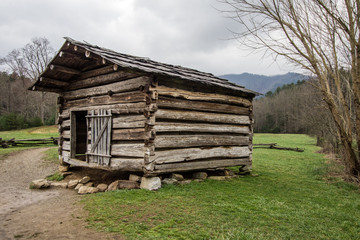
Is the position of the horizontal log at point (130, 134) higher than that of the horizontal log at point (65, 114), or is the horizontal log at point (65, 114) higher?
the horizontal log at point (65, 114)

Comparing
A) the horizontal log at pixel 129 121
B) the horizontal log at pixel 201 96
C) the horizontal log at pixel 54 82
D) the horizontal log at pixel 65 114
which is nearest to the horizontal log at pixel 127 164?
the horizontal log at pixel 129 121

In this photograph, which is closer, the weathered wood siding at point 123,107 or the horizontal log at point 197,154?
the weathered wood siding at point 123,107

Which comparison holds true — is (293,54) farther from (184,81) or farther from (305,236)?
(305,236)

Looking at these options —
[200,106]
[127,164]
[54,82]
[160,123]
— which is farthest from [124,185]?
[54,82]

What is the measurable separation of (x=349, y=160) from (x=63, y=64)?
36.2 feet

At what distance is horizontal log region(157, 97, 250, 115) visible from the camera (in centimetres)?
738

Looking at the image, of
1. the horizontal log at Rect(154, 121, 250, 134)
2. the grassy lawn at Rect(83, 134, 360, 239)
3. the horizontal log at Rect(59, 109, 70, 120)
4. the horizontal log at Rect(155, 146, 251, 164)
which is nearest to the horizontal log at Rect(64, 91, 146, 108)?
the horizontal log at Rect(59, 109, 70, 120)

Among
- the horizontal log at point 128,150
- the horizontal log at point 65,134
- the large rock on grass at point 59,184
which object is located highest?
the horizontal log at point 65,134

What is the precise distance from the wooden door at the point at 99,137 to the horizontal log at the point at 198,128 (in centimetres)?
188

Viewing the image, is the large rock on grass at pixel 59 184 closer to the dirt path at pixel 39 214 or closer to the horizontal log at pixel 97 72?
the dirt path at pixel 39 214

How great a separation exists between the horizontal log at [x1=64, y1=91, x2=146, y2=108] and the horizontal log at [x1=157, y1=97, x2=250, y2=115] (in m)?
0.64

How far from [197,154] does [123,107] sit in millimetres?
2905

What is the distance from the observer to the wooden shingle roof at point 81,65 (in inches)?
290

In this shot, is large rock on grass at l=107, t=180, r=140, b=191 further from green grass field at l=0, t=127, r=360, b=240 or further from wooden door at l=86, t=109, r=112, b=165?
wooden door at l=86, t=109, r=112, b=165
